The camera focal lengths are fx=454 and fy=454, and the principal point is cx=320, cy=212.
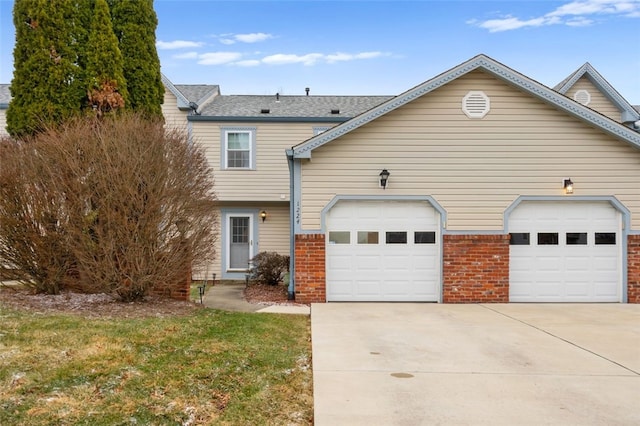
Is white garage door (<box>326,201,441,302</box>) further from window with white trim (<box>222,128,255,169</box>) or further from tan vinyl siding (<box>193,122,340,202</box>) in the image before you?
window with white trim (<box>222,128,255,169</box>)

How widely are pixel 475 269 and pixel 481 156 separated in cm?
272

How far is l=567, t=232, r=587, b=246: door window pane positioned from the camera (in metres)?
11.0

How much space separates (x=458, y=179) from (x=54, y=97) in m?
9.36

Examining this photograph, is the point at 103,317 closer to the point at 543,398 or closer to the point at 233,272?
the point at 543,398

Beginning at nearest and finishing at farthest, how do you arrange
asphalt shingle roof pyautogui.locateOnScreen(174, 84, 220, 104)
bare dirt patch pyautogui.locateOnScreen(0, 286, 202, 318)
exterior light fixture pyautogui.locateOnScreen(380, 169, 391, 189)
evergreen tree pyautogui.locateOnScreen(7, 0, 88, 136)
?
bare dirt patch pyautogui.locateOnScreen(0, 286, 202, 318) < evergreen tree pyautogui.locateOnScreen(7, 0, 88, 136) < exterior light fixture pyautogui.locateOnScreen(380, 169, 391, 189) < asphalt shingle roof pyautogui.locateOnScreen(174, 84, 220, 104)

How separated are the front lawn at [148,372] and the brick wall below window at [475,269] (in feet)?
15.5

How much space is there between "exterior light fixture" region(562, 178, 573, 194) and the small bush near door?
7.60m

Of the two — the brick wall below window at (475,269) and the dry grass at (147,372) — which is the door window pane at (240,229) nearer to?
the brick wall below window at (475,269)

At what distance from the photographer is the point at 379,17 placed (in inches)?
614

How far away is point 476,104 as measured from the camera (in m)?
10.9

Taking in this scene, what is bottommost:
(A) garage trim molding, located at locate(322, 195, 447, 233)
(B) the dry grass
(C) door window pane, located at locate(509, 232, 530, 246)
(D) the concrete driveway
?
(D) the concrete driveway

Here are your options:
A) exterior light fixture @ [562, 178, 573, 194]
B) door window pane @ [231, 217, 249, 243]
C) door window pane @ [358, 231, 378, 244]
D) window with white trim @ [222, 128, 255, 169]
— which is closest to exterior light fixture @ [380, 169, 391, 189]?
door window pane @ [358, 231, 378, 244]

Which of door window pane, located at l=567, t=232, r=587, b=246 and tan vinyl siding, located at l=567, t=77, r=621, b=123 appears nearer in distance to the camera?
door window pane, located at l=567, t=232, r=587, b=246

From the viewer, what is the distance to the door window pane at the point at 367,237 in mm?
10961
